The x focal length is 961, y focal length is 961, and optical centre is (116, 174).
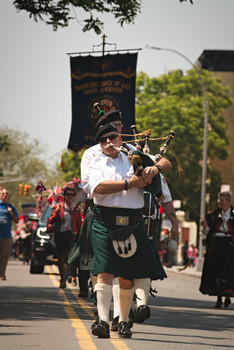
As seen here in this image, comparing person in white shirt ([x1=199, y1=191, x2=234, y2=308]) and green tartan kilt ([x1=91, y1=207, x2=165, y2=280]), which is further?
person in white shirt ([x1=199, y1=191, x2=234, y2=308])

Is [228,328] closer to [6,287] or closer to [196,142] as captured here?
[6,287]

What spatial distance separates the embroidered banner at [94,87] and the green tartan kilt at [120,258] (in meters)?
14.4

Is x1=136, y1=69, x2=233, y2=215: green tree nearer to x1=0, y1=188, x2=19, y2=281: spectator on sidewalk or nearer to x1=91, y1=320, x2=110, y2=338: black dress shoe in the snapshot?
x1=0, y1=188, x2=19, y2=281: spectator on sidewalk

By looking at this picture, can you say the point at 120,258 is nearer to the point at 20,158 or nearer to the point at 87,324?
the point at 87,324

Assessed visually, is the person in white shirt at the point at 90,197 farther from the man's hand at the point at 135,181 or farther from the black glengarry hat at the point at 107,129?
the man's hand at the point at 135,181

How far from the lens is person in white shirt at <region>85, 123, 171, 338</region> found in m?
8.64

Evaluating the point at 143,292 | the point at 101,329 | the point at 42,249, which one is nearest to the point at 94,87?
the point at 42,249

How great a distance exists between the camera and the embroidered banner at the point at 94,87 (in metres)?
23.4

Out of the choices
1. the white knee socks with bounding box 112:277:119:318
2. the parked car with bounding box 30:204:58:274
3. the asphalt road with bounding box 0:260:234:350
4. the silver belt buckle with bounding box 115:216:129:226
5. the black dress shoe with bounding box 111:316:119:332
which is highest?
the silver belt buckle with bounding box 115:216:129:226

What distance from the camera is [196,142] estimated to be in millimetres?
56375

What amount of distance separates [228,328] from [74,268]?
827 centimetres

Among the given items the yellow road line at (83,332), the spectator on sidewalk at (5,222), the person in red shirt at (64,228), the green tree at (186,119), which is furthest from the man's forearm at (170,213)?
the green tree at (186,119)

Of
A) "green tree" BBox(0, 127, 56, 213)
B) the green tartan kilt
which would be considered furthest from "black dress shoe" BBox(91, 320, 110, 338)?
"green tree" BBox(0, 127, 56, 213)

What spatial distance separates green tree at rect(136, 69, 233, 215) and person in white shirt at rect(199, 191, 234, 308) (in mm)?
38623
